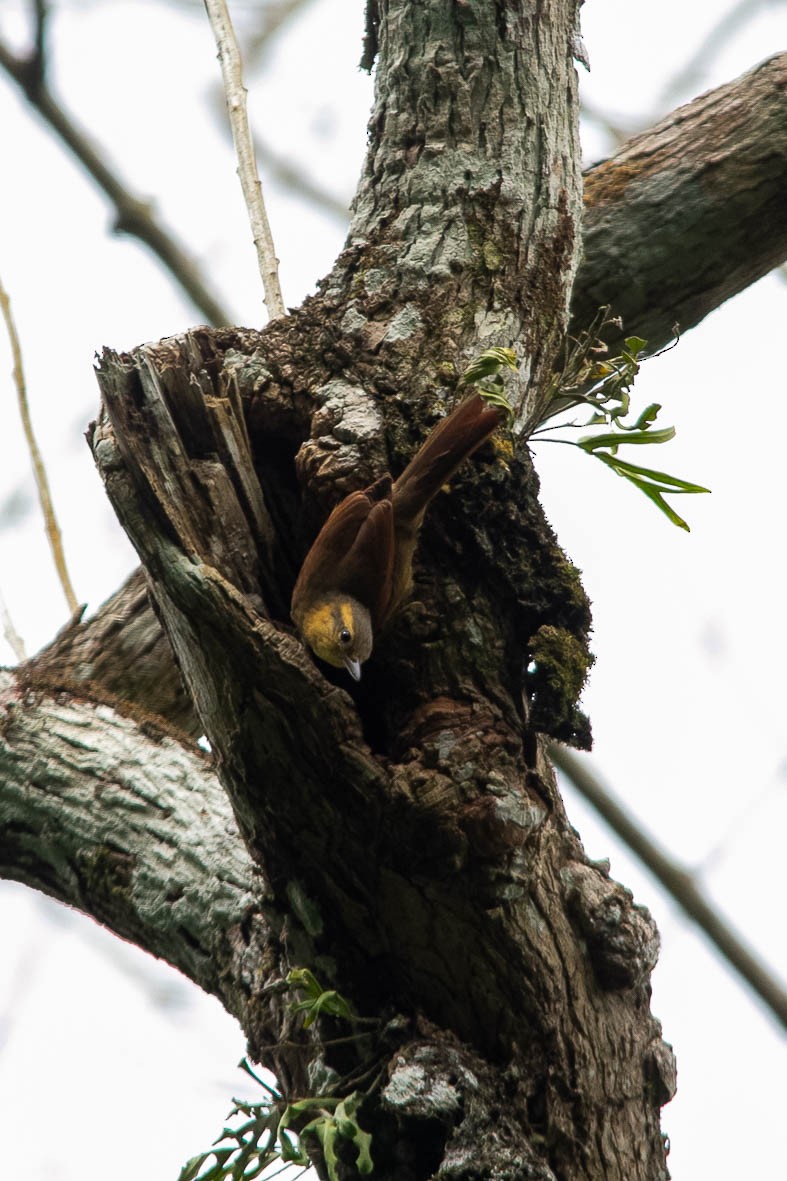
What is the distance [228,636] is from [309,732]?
252 millimetres

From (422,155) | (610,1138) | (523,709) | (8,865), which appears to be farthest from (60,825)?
(422,155)

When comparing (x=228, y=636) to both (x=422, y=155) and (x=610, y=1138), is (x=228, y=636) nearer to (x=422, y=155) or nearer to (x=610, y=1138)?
(x=610, y=1138)

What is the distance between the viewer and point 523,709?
2.60 m

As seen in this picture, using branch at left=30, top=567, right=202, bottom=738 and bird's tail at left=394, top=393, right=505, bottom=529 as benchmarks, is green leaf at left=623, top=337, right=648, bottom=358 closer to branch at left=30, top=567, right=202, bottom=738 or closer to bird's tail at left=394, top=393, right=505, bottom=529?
bird's tail at left=394, top=393, right=505, bottom=529

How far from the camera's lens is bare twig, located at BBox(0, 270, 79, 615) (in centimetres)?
454

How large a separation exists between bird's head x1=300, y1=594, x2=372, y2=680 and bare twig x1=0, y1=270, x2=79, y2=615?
195 centimetres

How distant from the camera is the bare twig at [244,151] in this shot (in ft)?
11.8

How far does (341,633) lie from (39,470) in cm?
253

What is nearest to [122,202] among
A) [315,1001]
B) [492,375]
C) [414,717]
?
[492,375]

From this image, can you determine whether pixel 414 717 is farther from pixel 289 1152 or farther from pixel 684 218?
pixel 684 218

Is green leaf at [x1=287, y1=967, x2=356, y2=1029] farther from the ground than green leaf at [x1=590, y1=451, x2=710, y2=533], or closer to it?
closer to it

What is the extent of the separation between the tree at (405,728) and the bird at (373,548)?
7cm

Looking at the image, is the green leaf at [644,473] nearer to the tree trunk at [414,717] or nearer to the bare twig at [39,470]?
the tree trunk at [414,717]

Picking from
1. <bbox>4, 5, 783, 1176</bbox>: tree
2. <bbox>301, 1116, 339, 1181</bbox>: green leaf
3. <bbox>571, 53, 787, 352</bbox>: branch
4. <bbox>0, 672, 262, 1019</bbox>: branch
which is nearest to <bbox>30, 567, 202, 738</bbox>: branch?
<bbox>0, 672, 262, 1019</bbox>: branch
